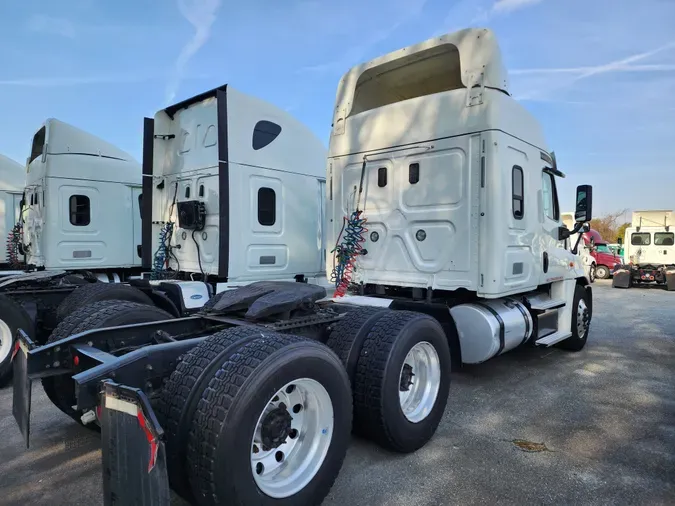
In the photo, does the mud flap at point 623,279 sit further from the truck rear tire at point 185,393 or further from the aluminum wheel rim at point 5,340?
the aluminum wheel rim at point 5,340

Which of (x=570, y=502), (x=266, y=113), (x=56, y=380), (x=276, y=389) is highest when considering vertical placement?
(x=266, y=113)

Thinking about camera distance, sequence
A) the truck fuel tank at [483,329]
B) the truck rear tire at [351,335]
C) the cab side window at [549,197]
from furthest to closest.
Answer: the cab side window at [549,197] < the truck fuel tank at [483,329] < the truck rear tire at [351,335]

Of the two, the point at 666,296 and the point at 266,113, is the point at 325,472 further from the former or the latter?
the point at 666,296

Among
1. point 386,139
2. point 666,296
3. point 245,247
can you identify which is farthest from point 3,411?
point 666,296

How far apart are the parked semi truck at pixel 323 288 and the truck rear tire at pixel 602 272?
19.2 meters

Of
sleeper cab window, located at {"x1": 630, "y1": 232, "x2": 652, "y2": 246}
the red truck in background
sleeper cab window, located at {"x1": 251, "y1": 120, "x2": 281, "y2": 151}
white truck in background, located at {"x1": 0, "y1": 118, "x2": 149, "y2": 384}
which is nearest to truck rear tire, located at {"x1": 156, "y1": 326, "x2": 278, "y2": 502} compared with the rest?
sleeper cab window, located at {"x1": 251, "y1": 120, "x2": 281, "y2": 151}

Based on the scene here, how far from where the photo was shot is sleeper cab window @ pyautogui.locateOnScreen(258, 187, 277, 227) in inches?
258

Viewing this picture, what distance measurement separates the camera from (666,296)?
1507 centimetres

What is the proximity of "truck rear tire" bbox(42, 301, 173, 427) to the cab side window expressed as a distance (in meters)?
4.89

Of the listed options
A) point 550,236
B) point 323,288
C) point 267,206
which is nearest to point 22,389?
point 323,288

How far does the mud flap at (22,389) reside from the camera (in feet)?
8.82

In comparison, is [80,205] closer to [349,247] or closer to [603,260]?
[349,247]

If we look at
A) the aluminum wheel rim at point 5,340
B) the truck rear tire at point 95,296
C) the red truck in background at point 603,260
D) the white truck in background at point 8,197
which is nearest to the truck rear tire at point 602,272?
the red truck in background at point 603,260

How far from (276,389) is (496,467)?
193cm
